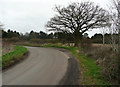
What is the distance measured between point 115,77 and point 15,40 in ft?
155

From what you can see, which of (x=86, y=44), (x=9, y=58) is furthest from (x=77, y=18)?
(x=9, y=58)

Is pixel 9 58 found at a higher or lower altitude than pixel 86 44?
lower

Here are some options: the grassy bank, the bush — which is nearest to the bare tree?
the bush

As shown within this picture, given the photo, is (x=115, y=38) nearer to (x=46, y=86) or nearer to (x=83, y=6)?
(x=46, y=86)

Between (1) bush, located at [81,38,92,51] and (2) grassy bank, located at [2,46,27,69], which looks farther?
(1) bush, located at [81,38,92,51]

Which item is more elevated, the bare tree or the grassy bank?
the bare tree

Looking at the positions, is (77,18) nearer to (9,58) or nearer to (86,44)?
(86,44)

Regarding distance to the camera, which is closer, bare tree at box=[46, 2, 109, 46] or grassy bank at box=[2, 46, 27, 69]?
grassy bank at box=[2, 46, 27, 69]

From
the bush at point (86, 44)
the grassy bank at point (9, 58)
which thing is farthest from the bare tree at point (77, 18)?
the grassy bank at point (9, 58)

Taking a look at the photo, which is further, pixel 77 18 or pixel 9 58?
pixel 77 18

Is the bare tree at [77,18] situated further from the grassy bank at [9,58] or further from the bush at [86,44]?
the grassy bank at [9,58]

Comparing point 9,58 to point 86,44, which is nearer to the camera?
point 9,58

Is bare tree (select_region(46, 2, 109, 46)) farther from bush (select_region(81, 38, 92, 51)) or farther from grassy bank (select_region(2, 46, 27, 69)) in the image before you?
grassy bank (select_region(2, 46, 27, 69))

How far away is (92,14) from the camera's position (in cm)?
3000
